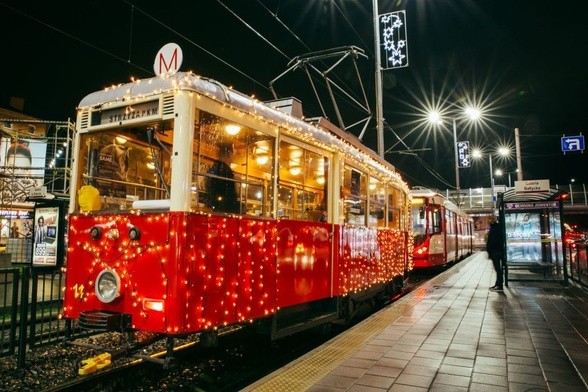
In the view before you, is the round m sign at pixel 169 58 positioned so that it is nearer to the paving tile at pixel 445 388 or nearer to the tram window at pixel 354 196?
the tram window at pixel 354 196

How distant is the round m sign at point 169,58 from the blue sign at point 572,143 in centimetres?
1846

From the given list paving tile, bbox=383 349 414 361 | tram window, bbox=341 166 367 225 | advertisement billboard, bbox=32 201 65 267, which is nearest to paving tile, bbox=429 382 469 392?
paving tile, bbox=383 349 414 361

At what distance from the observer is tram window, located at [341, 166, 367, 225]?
6.88 m

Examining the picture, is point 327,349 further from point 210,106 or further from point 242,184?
point 210,106

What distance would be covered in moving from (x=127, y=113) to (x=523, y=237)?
11.8m

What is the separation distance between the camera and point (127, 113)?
14.9ft

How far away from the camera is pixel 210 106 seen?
14.3 ft

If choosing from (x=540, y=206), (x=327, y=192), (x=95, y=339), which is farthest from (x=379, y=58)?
Answer: (x=95, y=339)

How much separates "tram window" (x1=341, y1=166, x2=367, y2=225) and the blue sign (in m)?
15.3

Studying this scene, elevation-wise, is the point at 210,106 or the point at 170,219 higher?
the point at 210,106

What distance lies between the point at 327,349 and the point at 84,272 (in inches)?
112

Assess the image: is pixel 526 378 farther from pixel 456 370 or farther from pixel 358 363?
pixel 358 363

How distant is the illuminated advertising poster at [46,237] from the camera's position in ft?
26.9

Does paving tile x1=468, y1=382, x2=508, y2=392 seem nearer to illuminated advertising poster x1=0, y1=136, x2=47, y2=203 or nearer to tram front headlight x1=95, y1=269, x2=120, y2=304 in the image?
tram front headlight x1=95, y1=269, x2=120, y2=304
